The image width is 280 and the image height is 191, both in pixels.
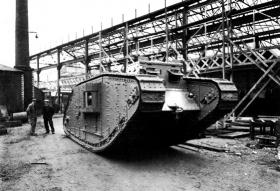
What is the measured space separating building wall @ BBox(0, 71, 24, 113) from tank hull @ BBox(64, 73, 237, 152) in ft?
43.4

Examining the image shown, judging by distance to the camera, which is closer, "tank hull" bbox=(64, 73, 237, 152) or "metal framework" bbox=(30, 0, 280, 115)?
"tank hull" bbox=(64, 73, 237, 152)

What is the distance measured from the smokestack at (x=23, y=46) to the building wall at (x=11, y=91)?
0.86 metres

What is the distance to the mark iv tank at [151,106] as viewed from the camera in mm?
5782

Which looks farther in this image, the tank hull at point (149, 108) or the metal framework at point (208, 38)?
the metal framework at point (208, 38)

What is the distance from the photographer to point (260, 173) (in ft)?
19.2

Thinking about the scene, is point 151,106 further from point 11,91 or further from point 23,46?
point 23,46

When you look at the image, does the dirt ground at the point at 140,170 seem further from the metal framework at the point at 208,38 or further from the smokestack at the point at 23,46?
the smokestack at the point at 23,46

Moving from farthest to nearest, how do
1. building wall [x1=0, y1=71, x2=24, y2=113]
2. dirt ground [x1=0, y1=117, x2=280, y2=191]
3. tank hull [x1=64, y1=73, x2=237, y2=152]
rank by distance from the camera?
building wall [x1=0, y1=71, x2=24, y2=113] → tank hull [x1=64, y1=73, x2=237, y2=152] → dirt ground [x1=0, y1=117, x2=280, y2=191]

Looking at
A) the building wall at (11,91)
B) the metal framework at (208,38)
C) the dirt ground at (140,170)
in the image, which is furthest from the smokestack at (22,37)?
the dirt ground at (140,170)

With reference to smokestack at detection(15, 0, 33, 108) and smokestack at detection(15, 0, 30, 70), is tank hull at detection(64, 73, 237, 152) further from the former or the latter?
smokestack at detection(15, 0, 30, 70)

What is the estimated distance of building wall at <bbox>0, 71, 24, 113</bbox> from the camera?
62.8ft

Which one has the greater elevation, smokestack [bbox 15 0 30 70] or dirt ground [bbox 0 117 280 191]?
smokestack [bbox 15 0 30 70]

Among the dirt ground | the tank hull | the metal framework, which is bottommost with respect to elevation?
the dirt ground

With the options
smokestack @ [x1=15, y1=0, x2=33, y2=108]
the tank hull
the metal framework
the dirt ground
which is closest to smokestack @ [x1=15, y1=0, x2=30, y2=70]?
smokestack @ [x1=15, y1=0, x2=33, y2=108]
